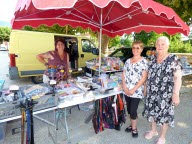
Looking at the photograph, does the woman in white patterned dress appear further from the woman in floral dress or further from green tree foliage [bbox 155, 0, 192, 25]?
green tree foliage [bbox 155, 0, 192, 25]

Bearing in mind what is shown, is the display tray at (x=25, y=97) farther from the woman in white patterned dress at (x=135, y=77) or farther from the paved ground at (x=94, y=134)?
the woman in white patterned dress at (x=135, y=77)

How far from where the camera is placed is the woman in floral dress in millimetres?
2123

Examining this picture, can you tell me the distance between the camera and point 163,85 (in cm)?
222

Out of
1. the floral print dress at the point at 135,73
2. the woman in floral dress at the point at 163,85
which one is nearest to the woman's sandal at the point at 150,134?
the woman in floral dress at the point at 163,85

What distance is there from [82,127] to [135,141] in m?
0.98

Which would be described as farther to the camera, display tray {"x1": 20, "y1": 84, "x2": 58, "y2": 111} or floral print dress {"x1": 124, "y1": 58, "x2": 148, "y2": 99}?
floral print dress {"x1": 124, "y1": 58, "x2": 148, "y2": 99}

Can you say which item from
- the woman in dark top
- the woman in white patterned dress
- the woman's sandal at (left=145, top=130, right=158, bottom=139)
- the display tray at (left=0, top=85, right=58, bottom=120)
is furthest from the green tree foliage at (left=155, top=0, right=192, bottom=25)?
the display tray at (left=0, top=85, right=58, bottom=120)

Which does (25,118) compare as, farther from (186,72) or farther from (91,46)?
(91,46)

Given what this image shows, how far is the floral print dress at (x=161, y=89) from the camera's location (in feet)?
7.04

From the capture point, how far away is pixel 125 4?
1673 millimetres

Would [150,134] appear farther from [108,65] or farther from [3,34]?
[3,34]

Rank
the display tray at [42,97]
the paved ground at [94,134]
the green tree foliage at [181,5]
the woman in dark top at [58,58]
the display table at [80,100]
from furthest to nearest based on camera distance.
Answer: the green tree foliage at [181,5], the woman in dark top at [58,58], the paved ground at [94,134], the display table at [80,100], the display tray at [42,97]

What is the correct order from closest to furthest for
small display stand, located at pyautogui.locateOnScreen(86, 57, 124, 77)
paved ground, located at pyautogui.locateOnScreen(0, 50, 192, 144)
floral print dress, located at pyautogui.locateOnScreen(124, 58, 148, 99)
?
floral print dress, located at pyautogui.locateOnScreen(124, 58, 148, 99), paved ground, located at pyautogui.locateOnScreen(0, 50, 192, 144), small display stand, located at pyautogui.locateOnScreen(86, 57, 124, 77)

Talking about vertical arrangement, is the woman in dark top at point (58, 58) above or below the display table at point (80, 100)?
above
